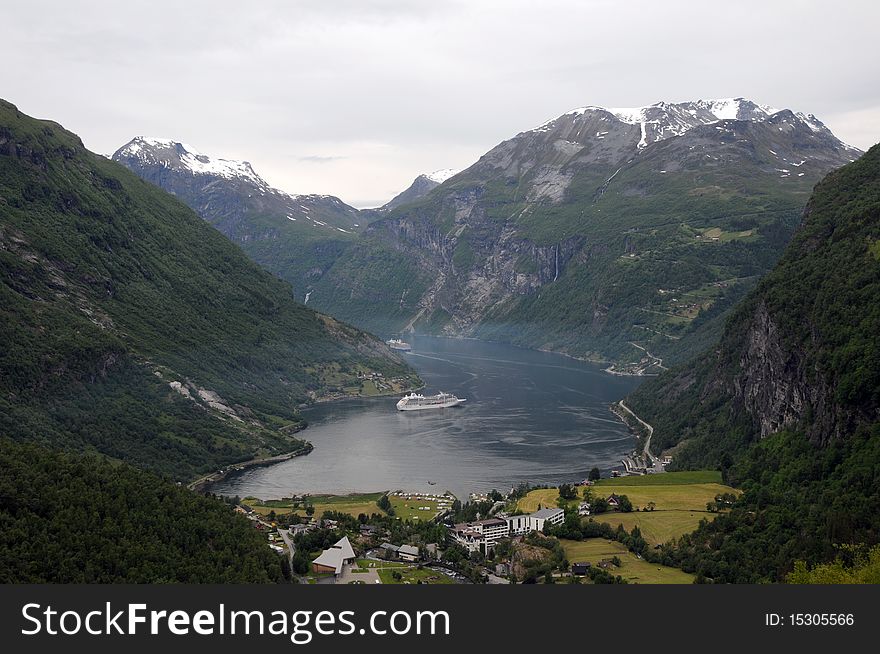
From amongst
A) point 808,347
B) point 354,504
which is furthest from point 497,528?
point 808,347

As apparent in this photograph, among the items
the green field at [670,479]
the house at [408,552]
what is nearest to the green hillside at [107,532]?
the house at [408,552]

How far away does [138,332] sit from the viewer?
133875mm

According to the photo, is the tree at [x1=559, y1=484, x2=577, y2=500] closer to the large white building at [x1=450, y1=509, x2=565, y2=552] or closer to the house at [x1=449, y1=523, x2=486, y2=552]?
the large white building at [x1=450, y1=509, x2=565, y2=552]

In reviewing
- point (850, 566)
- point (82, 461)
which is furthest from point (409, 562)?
point (850, 566)

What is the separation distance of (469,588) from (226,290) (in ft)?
487

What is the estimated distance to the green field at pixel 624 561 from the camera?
184 ft

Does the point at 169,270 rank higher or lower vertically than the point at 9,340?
higher

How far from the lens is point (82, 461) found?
59281mm

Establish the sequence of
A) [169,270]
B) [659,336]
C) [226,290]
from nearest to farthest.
→ [169,270] < [226,290] < [659,336]

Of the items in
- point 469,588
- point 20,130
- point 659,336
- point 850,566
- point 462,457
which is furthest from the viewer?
point 659,336

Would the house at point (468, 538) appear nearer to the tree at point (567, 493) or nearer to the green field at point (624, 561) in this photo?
the green field at point (624, 561)

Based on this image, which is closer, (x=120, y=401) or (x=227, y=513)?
(x=227, y=513)

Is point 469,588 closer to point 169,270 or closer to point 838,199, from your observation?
point 838,199

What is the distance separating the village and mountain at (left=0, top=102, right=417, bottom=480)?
30.2m
